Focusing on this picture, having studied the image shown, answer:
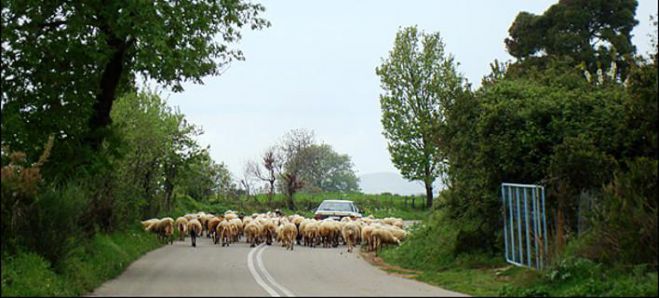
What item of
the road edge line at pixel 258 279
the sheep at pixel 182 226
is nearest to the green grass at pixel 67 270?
the road edge line at pixel 258 279

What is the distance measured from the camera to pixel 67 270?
16797mm

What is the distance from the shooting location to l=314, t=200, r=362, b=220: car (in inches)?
1506

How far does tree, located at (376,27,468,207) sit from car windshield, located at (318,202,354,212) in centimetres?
2081

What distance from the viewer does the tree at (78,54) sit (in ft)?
67.0

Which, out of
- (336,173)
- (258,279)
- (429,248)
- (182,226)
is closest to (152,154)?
(182,226)

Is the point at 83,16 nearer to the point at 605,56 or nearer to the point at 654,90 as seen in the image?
the point at 654,90

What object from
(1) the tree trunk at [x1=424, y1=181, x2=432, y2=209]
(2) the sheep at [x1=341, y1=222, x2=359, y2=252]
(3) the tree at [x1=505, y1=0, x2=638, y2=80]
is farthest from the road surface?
(1) the tree trunk at [x1=424, y1=181, x2=432, y2=209]

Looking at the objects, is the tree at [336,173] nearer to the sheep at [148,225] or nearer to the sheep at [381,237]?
the sheep at [148,225]

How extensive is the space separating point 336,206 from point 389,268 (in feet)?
58.2

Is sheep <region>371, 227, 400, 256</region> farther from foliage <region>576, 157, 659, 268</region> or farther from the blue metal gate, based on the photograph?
foliage <region>576, 157, 659, 268</region>

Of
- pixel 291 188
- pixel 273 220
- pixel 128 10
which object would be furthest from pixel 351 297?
pixel 291 188

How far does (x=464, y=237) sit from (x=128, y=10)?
10125mm

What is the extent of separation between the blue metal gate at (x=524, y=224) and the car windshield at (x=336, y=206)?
19733 mm

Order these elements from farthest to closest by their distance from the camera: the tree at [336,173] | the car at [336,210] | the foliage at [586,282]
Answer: the tree at [336,173] < the car at [336,210] < the foliage at [586,282]
